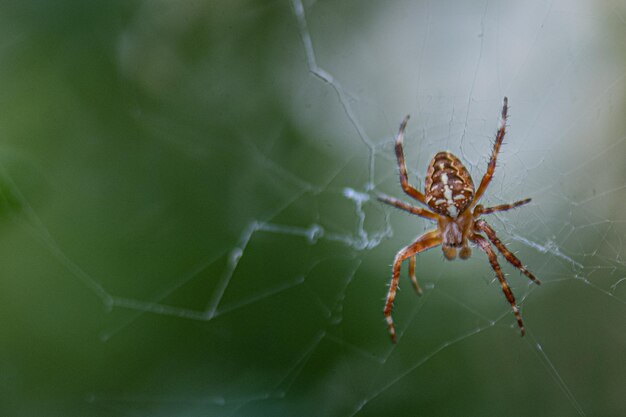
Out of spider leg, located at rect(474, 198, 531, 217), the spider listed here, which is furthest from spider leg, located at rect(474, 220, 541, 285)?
spider leg, located at rect(474, 198, 531, 217)

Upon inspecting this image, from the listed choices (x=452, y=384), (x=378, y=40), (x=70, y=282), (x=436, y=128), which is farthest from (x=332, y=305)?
(x=378, y=40)

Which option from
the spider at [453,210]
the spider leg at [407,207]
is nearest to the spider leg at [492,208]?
the spider at [453,210]

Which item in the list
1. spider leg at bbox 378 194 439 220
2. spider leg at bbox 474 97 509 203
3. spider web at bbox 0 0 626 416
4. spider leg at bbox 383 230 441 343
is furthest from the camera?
spider web at bbox 0 0 626 416

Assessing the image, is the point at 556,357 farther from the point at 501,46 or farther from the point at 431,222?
the point at 501,46

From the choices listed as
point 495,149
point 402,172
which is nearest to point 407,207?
point 402,172

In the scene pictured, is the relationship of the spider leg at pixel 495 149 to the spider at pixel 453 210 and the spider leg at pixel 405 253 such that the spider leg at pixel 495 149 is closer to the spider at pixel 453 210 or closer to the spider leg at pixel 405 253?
the spider at pixel 453 210

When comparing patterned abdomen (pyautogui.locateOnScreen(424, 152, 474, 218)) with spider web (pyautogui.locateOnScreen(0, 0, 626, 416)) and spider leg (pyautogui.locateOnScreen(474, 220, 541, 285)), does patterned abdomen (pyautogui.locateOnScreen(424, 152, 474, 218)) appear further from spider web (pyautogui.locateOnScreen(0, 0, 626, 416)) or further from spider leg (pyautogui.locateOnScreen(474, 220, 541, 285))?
spider web (pyautogui.locateOnScreen(0, 0, 626, 416))
